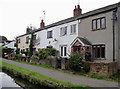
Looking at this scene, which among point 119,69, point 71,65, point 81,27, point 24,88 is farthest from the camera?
point 81,27

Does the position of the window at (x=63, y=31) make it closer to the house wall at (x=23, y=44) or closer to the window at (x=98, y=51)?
the window at (x=98, y=51)

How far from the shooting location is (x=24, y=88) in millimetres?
9133

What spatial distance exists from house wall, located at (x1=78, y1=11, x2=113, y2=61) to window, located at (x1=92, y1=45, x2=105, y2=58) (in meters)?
0.44

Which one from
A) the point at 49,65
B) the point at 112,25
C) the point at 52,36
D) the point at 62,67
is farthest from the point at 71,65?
the point at 52,36

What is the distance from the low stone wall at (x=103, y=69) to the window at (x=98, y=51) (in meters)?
2.18

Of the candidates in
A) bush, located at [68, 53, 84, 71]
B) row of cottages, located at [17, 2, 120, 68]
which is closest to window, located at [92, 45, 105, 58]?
row of cottages, located at [17, 2, 120, 68]

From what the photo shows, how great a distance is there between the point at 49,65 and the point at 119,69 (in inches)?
313

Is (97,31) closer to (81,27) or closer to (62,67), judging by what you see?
(81,27)

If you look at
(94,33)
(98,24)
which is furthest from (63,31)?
(98,24)

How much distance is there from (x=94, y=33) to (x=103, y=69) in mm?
4841

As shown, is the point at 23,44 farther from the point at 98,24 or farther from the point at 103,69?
the point at 103,69

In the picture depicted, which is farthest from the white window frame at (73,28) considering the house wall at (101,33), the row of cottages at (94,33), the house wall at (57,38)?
the house wall at (101,33)

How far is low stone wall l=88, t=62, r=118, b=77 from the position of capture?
10.1 meters

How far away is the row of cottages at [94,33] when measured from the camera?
12.0m
